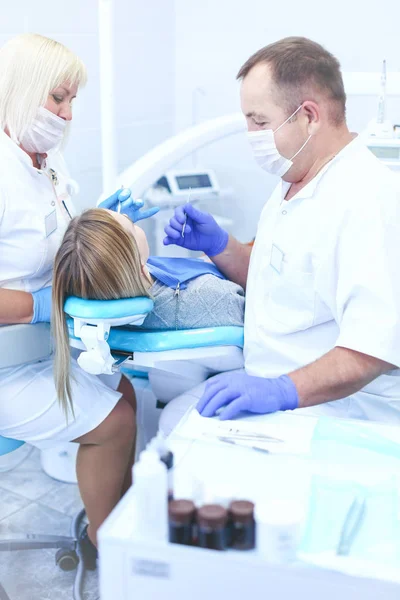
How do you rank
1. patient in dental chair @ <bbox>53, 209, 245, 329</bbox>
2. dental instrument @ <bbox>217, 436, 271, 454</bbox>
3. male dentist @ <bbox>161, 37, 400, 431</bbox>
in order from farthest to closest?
patient in dental chair @ <bbox>53, 209, 245, 329</bbox> < male dentist @ <bbox>161, 37, 400, 431</bbox> < dental instrument @ <bbox>217, 436, 271, 454</bbox>

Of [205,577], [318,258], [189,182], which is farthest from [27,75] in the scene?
[189,182]

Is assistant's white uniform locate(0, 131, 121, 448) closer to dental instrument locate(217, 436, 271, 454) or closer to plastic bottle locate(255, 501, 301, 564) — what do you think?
dental instrument locate(217, 436, 271, 454)

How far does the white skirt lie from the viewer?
5.59ft

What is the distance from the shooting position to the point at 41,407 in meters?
1.71

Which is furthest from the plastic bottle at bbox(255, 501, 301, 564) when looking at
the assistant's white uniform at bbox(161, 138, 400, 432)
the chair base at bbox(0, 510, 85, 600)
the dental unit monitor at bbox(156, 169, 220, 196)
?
the dental unit monitor at bbox(156, 169, 220, 196)

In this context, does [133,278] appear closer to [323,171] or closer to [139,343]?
[139,343]

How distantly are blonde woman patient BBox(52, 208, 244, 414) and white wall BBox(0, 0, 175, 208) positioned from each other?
1.33 metres

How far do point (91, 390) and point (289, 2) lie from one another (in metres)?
2.30

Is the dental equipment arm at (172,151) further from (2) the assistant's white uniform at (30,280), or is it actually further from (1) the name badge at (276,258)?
(1) the name badge at (276,258)

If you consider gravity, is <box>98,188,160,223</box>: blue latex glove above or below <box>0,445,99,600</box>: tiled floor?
above

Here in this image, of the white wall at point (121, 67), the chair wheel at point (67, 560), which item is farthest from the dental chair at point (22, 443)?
the white wall at point (121, 67)

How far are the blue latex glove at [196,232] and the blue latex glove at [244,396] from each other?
0.65 m

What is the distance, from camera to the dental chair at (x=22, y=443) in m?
1.68

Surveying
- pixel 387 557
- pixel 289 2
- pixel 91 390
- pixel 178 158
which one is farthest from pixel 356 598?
pixel 289 2
